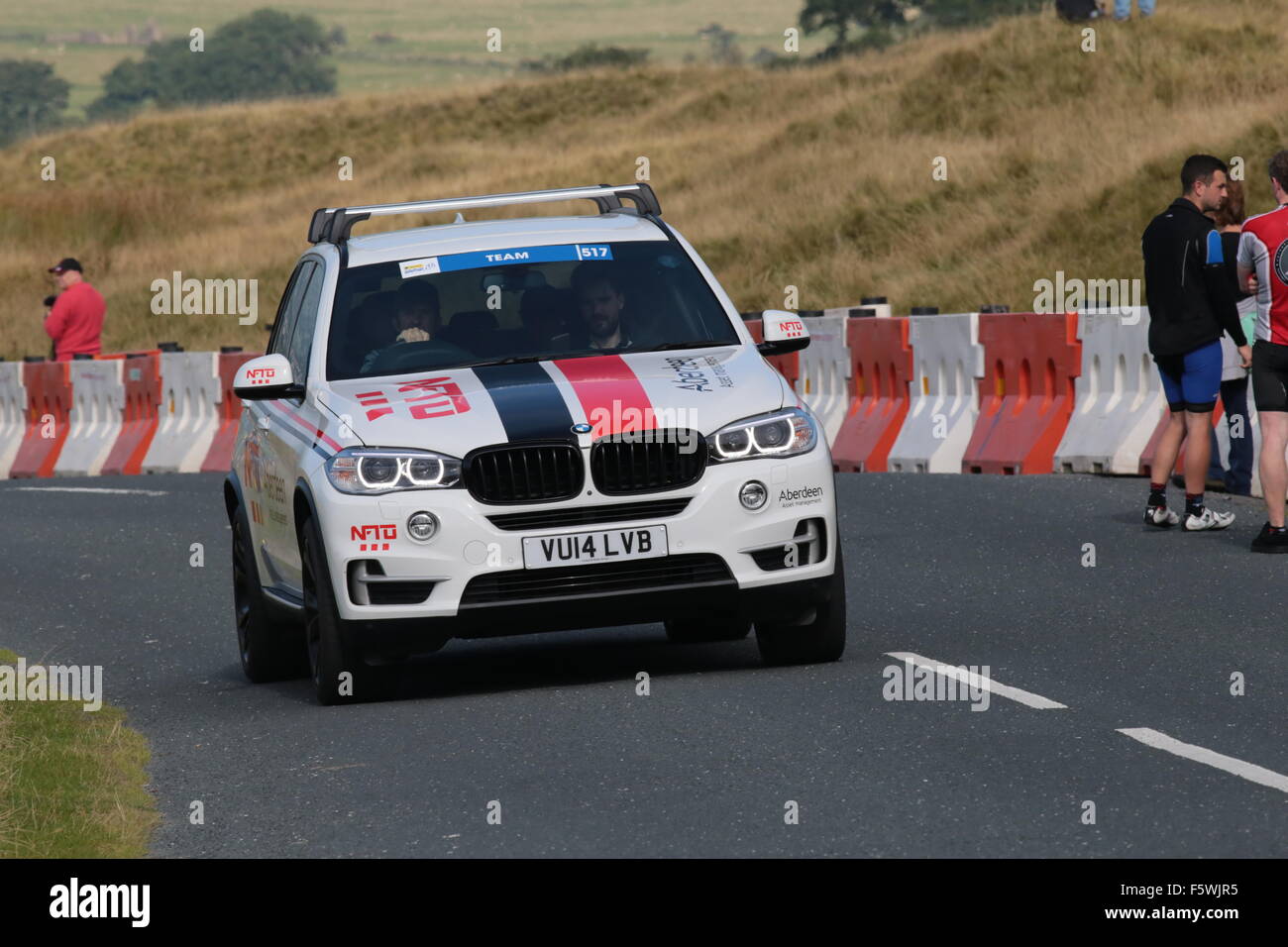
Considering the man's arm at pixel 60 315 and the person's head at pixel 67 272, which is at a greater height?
the person's head at pixel 67 272

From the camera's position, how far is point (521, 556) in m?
9.12

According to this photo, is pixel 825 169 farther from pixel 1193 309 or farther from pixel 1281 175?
pixel 1281 175

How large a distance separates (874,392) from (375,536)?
38.5 feet

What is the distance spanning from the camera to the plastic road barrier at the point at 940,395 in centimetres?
1905

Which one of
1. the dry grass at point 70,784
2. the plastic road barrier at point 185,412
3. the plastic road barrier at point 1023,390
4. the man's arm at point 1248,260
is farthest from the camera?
the plastic road barrier at point 185,412

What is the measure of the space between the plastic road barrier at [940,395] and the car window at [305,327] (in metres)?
8.90

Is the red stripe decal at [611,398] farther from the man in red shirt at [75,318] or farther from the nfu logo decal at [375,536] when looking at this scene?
the man in red shirt at [75,318]

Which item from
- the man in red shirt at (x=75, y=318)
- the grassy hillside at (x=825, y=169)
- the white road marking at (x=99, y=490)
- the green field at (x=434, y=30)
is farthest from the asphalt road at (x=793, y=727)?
the green field at (x=434, y=30)

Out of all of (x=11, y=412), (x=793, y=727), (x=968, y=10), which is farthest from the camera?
(x=968, y=10)

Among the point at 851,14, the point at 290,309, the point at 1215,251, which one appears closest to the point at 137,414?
the point at 1215,251

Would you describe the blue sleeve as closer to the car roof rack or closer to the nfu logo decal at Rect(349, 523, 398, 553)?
the car roof rack

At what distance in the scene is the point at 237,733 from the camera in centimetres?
940
